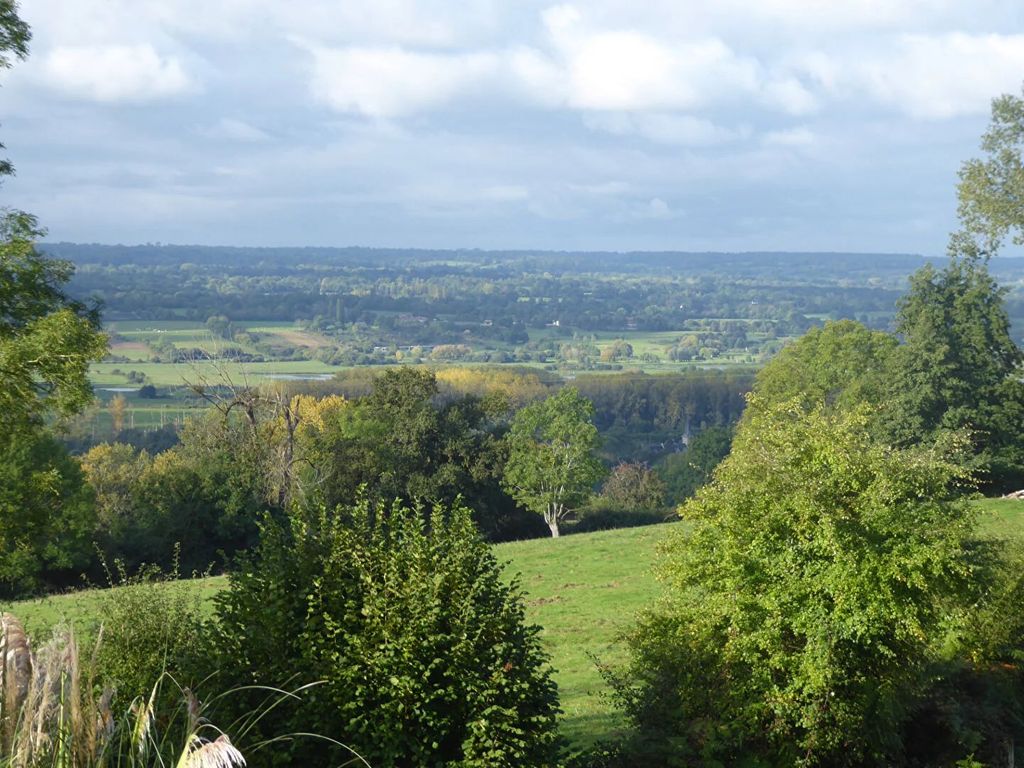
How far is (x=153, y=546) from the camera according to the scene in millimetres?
54125

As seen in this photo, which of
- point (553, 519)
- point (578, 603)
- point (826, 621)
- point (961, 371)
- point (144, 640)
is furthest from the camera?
point (553, 519)

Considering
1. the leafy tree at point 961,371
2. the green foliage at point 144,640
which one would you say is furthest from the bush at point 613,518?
the green foliage at point 144,640

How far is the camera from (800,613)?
14859 millimetres

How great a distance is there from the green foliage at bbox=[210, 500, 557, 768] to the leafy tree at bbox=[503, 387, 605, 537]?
Result: 1903 inches

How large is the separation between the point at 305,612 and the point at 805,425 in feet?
30.3

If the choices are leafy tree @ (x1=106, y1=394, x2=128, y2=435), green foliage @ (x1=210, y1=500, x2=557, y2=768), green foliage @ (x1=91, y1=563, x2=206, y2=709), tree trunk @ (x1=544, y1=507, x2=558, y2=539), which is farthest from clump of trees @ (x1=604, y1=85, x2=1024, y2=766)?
leafy tree @ (x1=106, y1=394, x2=128, y2=435)

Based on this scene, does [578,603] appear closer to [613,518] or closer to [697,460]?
[613,518]

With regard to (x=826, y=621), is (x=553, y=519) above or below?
below

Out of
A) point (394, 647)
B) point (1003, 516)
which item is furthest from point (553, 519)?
point (394, 647)

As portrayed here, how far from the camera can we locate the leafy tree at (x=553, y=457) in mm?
60438

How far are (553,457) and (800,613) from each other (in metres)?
46.4

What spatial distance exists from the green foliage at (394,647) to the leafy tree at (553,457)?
159ft

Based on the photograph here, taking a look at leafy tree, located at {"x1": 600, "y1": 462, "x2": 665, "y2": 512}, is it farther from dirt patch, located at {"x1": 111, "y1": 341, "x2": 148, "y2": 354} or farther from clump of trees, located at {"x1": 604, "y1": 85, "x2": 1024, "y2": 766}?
dirt patch, located at {"x1": 111, "y1": 341, "x2": 148, "y2": 354}

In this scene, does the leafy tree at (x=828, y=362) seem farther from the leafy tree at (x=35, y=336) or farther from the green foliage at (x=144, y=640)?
the green foliage at (x=144, y=640)
